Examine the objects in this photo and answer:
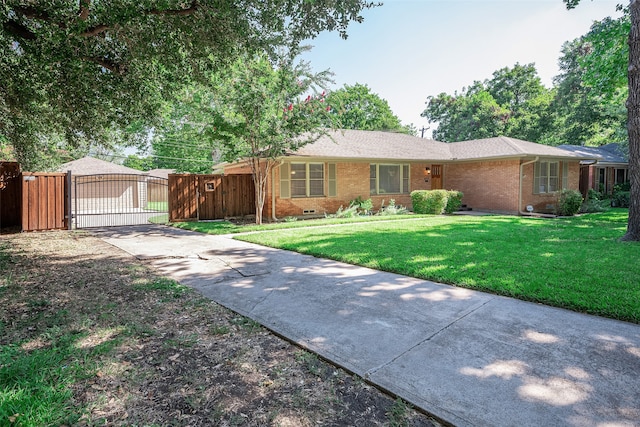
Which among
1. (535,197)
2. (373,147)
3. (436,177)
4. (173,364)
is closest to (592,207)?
(535,197)

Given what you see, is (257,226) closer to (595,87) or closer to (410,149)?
(410,149)

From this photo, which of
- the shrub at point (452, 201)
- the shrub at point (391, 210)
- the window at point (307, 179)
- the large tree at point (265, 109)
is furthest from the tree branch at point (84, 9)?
the shrub at point (452, 201)

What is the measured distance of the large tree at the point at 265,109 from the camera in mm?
11406

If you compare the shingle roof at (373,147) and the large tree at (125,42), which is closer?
the large tree at (125,42)

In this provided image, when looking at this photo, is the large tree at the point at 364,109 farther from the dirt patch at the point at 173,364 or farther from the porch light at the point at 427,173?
the dirt patch at the point at 173,364

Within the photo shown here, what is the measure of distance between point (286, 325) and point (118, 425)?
5.78 feet

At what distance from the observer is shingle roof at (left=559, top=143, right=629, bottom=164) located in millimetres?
21478

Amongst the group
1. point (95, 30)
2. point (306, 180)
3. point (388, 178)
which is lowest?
point (306, 180)

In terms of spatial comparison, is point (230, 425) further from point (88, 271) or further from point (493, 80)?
point (493, 80)

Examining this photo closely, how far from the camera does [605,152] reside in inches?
940

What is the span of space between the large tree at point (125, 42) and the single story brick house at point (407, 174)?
6572mm

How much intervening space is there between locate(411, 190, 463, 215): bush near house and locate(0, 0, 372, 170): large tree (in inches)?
398

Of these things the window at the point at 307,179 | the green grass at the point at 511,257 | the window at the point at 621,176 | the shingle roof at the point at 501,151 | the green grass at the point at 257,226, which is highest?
the shingle roof at the point at 501,151

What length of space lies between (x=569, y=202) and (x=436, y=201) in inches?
203
